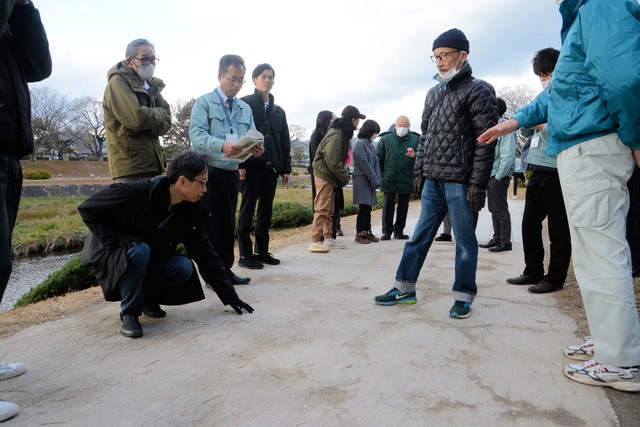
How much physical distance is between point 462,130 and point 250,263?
104 inches

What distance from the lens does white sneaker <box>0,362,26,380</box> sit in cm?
226

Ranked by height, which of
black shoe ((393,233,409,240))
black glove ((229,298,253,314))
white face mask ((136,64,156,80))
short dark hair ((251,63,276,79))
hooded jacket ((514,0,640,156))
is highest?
short dark hair ((251,63,276,79))

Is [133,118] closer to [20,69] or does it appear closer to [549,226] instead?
[20,69]

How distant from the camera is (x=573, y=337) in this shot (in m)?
2.77

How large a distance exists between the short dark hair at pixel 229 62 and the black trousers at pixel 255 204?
1075 mm

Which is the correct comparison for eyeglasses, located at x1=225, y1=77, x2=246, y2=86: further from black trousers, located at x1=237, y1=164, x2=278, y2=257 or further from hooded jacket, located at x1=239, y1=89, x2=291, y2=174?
black trousers, located at x1=237, y1=164, x2=278, y2=257

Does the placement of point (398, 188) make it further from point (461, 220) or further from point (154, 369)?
point (154, 369)

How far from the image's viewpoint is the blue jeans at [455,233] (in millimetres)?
3143

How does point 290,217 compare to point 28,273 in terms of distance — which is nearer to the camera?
point 28,273

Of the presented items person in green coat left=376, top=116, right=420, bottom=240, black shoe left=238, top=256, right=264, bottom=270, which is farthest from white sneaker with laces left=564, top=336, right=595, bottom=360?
person in green coat left=376, top=116, right=420, bottom=240

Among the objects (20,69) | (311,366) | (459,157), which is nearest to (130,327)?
(311,366)

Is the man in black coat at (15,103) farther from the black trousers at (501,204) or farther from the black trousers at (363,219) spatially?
the black trousers at (501,204)

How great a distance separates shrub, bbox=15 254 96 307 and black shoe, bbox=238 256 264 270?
1536 millimetres

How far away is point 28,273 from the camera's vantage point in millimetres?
7141
